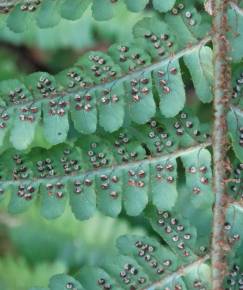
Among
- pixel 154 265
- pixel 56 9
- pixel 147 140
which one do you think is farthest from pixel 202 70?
pixel 154 265

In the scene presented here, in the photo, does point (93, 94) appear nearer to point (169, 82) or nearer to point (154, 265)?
point (169, 82)

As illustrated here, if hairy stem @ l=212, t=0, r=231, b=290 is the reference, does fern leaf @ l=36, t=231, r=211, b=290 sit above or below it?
below

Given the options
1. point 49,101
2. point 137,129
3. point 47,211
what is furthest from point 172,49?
point 47,211

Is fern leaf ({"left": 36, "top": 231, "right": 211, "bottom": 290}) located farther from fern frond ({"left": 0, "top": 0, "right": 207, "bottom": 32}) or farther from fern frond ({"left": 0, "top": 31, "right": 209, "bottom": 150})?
fern frond ({"left": 0, "top": 0, "right": 207, "bottom": 32})

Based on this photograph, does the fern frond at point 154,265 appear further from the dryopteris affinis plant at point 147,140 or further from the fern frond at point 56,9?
the fern frond at point 56,9

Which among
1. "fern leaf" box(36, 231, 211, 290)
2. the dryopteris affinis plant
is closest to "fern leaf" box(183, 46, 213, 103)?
the dryopteris affinis plant

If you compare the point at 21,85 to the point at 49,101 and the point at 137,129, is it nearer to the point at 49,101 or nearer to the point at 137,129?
the point at 49,101

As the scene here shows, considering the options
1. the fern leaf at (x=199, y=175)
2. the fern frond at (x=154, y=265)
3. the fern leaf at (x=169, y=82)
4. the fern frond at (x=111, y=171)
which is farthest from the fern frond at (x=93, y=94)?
the fern frond at (x=154, y=265)

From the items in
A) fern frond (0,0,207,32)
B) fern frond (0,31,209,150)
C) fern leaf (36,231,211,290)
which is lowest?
fern leaf (36,231,211,290)

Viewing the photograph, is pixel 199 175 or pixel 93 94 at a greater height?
pixel 93 94
